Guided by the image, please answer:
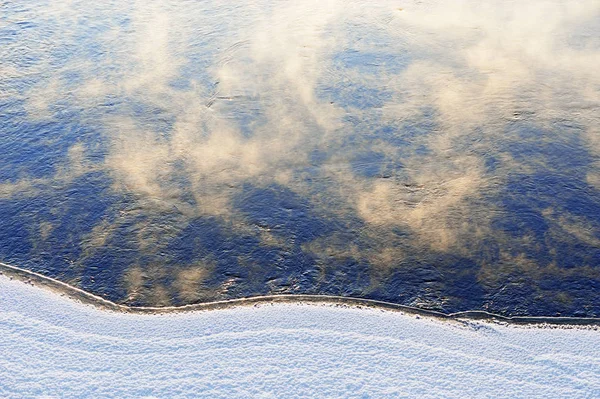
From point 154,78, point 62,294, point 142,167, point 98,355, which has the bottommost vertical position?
point 98,355

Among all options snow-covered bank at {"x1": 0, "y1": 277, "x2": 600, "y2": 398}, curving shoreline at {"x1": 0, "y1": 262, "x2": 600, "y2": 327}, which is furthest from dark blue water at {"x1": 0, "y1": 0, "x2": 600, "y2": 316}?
snow-covered bank at {"x1": 0, "y1": 277, "x2": 600, "y2": 398}

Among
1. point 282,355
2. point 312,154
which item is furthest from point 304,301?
point 312,154

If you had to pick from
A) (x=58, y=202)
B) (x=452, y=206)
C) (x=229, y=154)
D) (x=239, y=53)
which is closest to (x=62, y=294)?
(x=58, y=202)

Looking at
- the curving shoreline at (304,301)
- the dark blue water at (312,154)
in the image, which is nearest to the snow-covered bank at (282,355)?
the curving shoreline at (304,301)

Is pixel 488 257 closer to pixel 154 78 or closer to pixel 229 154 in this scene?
pixel 229 154

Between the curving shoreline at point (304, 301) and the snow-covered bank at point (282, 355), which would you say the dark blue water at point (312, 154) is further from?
the snow-covered bank at point (282, 355)

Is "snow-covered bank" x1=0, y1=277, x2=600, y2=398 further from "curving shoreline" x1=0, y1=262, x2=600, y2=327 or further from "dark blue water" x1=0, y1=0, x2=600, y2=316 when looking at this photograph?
"dark blue water" x1=0, y1=0, x2=600, y2=316
